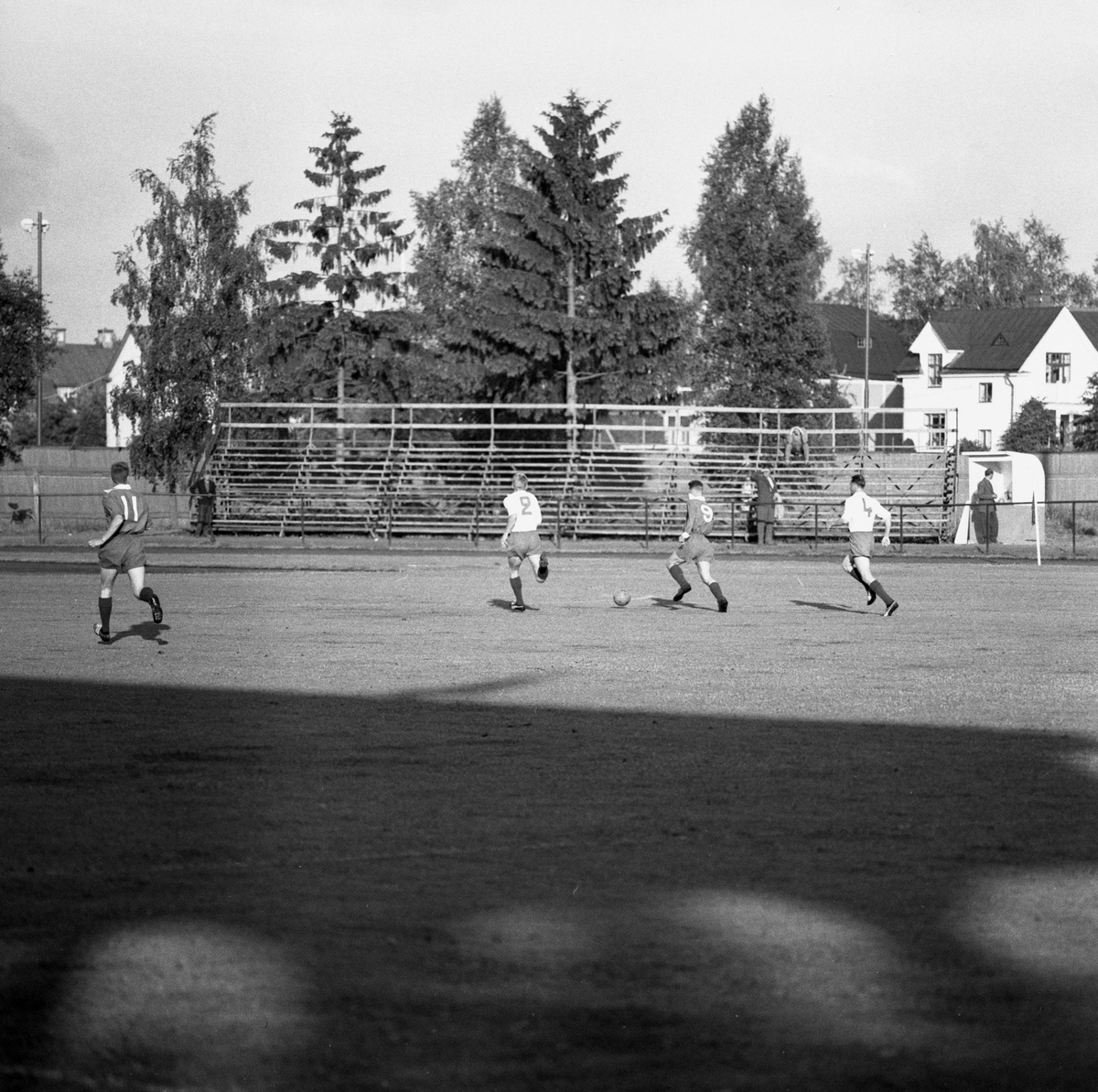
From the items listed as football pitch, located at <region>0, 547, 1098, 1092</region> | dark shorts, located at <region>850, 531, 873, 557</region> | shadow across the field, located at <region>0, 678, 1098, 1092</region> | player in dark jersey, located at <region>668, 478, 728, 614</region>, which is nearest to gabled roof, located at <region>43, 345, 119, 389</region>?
player in dark jersey, located at <region>668, 478, 728, 614</region>

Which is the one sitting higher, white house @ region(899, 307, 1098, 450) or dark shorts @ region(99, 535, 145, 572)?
white house @ region(899, 307, 1098, 450)

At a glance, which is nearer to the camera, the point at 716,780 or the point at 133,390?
the point at 716,780

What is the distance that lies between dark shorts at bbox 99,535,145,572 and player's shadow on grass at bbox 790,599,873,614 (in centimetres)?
968

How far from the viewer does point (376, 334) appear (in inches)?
2179

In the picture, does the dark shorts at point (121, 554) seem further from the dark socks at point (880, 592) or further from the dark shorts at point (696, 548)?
the dark socks at point (880, 592)

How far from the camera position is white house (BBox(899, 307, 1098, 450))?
8650cm

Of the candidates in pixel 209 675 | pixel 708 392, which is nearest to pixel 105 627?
pixel 209 675

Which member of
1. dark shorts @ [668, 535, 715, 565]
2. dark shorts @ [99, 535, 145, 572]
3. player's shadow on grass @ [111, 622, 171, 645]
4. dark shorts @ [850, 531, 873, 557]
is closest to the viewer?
dark shorts @ [99, 535, 145, 572]

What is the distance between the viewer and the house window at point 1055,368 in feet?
285

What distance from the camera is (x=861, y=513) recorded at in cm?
2225

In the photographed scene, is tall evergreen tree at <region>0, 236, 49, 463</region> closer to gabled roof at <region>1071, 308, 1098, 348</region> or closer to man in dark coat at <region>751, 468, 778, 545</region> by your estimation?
man in dark coat at <region>751, 468, 778, 545</region>

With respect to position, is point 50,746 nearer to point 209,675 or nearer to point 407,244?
point 209,675

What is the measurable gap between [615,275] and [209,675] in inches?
1529

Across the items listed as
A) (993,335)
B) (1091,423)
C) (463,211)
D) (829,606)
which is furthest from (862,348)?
(829,606)
